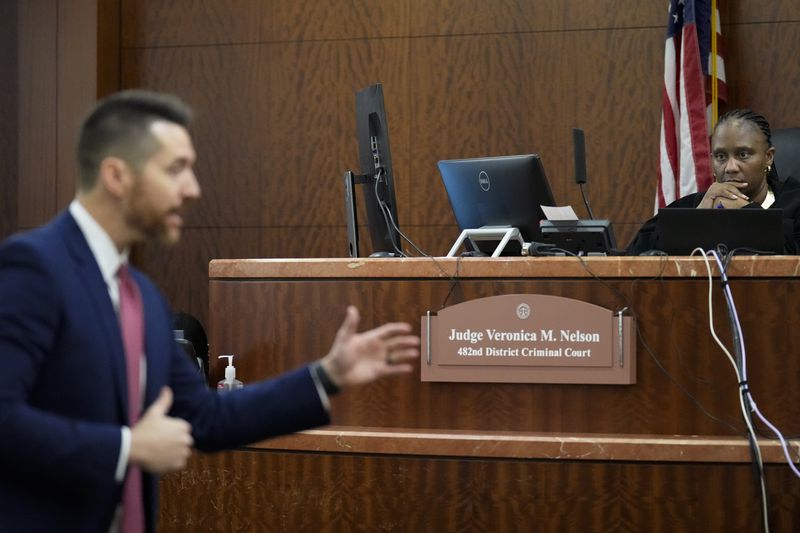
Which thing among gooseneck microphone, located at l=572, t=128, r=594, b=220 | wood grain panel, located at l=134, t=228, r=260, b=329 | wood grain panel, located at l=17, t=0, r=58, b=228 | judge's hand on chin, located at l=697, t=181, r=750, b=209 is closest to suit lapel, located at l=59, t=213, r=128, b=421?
gooseneck microphone, located at l=572, t=128, r=594, b=220

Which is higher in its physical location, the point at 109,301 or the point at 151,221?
the point at 151,221

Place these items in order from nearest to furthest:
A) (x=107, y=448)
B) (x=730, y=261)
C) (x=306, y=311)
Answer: (x=107, y=448) → (x=730, y=261) → (x=306, y=311)

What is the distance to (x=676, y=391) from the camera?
3033 mm

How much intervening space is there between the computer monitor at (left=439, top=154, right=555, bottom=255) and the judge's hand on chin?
80cm

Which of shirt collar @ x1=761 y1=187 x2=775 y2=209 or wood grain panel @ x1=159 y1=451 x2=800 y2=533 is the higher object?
shirt collar @ x1=761 y1=187 x2=775 y2=209

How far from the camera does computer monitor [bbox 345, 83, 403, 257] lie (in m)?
3.74

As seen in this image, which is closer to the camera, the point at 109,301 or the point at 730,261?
the point at 109,301

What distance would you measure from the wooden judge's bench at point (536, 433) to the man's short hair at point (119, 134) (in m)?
1.61

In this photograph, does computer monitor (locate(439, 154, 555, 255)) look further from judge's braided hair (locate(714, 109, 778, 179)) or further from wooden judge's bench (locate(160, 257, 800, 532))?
judge's braided hair (locate(714, 109, 778, 179))

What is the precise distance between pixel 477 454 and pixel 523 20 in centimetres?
312

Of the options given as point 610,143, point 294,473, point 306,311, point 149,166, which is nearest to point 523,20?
point 610,143

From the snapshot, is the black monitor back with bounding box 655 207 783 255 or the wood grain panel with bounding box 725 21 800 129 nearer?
the black monitor back with bounding box 655 207 783 255

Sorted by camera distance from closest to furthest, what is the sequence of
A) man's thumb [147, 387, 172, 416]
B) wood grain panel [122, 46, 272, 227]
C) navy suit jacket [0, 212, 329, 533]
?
Result: navy suit jacket [0, 212, 329, 533] → man's thumb [147, 387, 172, 416] → wood grain panel [122, 46, 272, 227]

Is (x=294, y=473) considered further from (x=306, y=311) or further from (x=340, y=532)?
(x=306, y=311)
